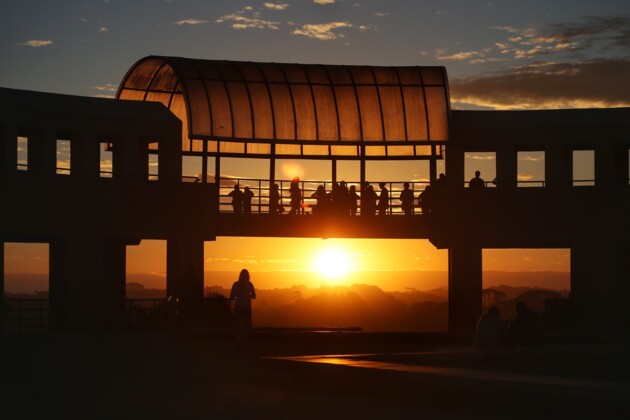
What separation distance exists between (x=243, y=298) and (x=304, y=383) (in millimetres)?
7196

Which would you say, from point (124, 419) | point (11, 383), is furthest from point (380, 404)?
point (11, 383)

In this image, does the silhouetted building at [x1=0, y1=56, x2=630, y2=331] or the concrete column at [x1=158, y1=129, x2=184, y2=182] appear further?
the concrete column at [x1=158, y1=129, x2=184, y2=182]

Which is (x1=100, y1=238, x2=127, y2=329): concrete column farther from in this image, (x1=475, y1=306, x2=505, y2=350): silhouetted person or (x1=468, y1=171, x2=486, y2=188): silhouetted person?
(x1=475, y1=306, x2=505, y2=350): silhouetted person

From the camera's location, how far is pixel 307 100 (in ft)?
150

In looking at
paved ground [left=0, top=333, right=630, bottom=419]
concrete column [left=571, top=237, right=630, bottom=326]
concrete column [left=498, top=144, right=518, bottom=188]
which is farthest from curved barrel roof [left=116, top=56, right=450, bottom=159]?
paved ground [left=0, top=333, right=630, bottom=419]

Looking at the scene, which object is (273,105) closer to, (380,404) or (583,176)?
(583,176)

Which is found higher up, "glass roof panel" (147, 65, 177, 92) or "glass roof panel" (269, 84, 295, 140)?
"glass roof panel" (147, 65, 177, 92)

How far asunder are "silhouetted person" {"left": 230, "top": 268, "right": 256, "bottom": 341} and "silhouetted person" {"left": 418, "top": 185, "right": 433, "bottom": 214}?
1649cm

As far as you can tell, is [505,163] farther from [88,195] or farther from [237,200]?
[88,195]

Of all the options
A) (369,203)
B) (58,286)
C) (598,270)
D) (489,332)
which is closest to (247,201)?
(369,203)

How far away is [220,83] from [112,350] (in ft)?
59.7

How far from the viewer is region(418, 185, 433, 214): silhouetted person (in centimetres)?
4375

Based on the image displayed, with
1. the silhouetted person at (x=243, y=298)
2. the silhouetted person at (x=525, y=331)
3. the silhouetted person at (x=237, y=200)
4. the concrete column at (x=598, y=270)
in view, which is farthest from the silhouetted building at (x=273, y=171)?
the silhouetted person at (x=525, y=331)

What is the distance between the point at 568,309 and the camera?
40.9m
